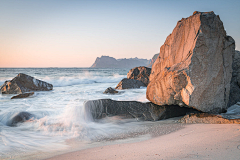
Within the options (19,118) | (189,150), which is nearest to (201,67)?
(189,150)

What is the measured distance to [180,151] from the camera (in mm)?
1776

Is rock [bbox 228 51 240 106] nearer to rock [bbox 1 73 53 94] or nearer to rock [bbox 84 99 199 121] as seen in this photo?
rock [bbox 84 99 199 121]

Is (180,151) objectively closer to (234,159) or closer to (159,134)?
(234,159)

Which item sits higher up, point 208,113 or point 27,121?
point 208,113

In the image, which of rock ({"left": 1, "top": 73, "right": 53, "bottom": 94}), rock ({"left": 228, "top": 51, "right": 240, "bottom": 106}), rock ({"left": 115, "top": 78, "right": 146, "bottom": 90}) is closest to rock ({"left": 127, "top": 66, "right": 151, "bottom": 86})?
rock ({"left": 115, "top": 78, "right": 146, "bottom": 90})

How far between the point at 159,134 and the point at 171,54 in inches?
77.6

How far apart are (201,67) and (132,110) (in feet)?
6.59

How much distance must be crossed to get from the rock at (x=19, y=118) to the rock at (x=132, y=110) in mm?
1634

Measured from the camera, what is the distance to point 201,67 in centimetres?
291

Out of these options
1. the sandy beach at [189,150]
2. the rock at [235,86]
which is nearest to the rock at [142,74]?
the rock at [235,86]

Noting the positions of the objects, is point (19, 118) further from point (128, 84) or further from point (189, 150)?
point (128, 84)

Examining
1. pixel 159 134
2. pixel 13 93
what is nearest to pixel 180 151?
pixel 159 134

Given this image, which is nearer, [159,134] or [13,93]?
[159,134]

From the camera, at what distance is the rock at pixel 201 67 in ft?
9.47
